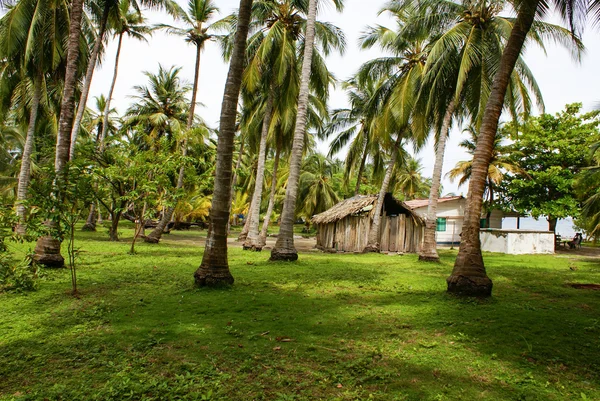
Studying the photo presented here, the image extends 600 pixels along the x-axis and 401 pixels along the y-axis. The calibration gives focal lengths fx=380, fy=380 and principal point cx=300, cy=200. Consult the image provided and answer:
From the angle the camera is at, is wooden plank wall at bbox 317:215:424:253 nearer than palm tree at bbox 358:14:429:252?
No

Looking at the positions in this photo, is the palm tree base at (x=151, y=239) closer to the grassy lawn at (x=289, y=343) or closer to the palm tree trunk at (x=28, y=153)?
the palm tree trunk at (x=28, y=153)

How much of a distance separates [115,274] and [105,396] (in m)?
6.04

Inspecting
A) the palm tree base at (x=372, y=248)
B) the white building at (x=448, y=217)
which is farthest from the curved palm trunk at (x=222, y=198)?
the white building at (x=448, y=217)

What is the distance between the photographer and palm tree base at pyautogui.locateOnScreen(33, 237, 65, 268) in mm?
8516

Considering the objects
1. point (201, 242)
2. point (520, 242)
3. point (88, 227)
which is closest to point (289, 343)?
point (201, 242)

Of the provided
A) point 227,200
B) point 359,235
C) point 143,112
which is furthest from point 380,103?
point 143,112

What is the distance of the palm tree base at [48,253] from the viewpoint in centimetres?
852

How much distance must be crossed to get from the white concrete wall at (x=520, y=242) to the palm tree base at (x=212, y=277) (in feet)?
63.3

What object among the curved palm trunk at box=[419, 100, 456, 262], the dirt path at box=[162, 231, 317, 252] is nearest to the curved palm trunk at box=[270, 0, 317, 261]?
the curved palm trunk at box=[419, 100, 456, 262]

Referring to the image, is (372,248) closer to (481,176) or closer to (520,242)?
(520,242)

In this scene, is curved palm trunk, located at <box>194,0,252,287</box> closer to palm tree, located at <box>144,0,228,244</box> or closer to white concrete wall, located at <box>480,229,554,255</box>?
palm tree, located at <box>144,0,228,244</box>

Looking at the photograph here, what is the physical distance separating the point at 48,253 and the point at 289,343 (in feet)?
22.4

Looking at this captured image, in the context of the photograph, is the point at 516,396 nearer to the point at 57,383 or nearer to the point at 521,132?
the point at 57,383

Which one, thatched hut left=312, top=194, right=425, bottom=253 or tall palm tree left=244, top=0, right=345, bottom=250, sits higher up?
tall palm tree left=244, top=0, right=345, bottom=250
